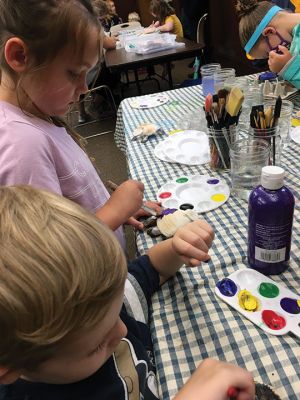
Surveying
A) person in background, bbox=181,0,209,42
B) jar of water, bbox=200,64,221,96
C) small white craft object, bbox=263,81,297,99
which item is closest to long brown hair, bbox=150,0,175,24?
person in background, bbox=181,0,209,42

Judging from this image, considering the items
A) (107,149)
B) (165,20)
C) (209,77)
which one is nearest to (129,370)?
(209,77)

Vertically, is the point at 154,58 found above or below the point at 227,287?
below

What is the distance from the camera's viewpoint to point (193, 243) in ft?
2.08

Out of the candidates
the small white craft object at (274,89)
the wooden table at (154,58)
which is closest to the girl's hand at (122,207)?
the small white craft object at (274,89)

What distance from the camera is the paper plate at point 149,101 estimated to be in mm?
1567

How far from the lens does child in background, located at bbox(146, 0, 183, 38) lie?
3.55m

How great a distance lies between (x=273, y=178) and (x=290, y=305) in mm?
207

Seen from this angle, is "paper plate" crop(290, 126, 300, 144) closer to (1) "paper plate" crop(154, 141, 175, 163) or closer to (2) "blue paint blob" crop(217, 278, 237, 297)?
(1) "paper plate" crop(154, 141, 175, 163)

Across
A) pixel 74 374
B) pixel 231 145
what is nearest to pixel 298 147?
pixel 231 145

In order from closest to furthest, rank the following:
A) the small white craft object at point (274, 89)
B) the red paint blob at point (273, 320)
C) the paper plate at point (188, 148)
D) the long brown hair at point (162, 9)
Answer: the red paint blob at point (273, 320)
the paper plate at point (188, 148)
the small white craft object at point (274, 89)
the long brown hair at point (162, 9)

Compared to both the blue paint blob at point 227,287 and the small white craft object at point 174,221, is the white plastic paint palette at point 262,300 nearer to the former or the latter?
the blue paint blob at point 227,287

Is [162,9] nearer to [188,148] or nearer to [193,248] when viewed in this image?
[188,148]

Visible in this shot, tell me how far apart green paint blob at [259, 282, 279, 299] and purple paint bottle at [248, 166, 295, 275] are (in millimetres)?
36

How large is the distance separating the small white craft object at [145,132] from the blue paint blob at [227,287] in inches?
28.2
